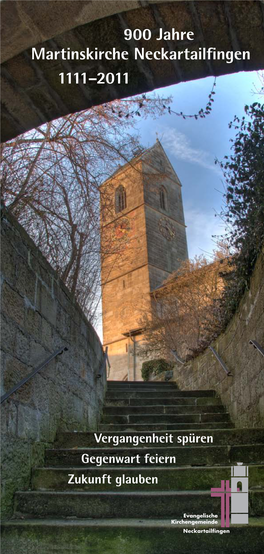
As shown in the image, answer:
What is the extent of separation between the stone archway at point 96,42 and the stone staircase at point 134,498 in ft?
6.72

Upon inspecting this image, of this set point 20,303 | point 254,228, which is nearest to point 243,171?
point 254,228

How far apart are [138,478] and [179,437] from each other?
1.00 m

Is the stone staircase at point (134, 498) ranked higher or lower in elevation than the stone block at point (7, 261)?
lower

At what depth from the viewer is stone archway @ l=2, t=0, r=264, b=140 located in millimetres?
1779

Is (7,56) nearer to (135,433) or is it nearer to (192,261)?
(135,433)

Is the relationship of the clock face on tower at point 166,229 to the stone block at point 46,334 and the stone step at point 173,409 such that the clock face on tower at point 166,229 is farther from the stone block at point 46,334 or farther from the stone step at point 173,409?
the stone block at point 46,334

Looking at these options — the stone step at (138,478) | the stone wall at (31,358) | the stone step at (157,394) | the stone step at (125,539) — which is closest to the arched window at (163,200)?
the stone step at (157,394)

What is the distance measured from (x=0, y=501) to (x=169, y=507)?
941 mm

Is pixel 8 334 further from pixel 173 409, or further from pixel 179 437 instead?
pixel 173 409

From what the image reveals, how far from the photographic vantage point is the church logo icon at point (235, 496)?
2.26m

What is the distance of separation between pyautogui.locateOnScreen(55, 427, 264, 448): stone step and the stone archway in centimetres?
Answer: 248

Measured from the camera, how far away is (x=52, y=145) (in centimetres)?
407

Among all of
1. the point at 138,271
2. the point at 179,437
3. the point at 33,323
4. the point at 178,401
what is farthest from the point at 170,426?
the point at 138,271

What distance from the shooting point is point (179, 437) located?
12.2 ft
